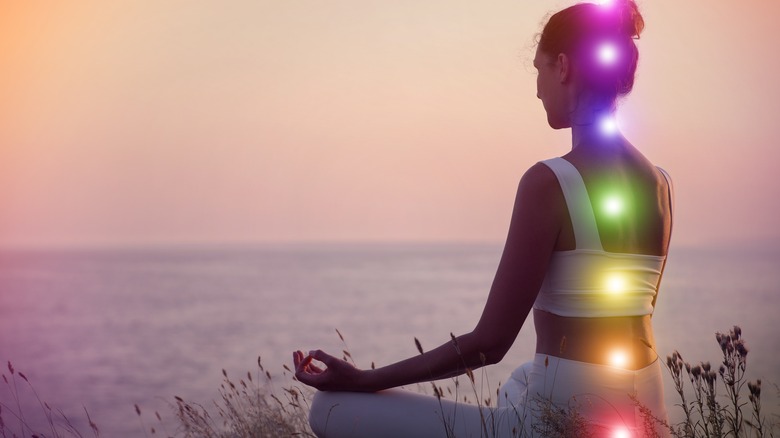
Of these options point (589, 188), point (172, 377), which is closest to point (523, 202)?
point (589, 188)

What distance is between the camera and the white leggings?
9.00ft

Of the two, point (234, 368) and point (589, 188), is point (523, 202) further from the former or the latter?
point (234, 368)

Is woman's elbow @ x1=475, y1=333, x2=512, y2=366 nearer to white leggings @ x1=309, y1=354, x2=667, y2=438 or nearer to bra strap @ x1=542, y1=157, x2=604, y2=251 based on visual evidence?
white leggings @ x1=309, y1=354, x2=667, y2=438

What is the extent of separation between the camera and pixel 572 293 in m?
2.72

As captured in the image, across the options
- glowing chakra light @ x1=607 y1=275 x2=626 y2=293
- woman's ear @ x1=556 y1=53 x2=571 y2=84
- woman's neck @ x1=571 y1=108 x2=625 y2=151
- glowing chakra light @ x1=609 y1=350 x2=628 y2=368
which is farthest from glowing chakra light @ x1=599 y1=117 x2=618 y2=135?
glowing chakra light @ x1=609 y1=350 x2=628 y2=368

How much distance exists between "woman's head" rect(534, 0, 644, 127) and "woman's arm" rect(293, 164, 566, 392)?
0.43 metres

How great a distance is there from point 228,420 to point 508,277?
10.8 ft

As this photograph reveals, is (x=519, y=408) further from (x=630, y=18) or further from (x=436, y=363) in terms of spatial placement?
(x=630, y=18)

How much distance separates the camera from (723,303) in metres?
59.4

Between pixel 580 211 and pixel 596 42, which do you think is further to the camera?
pixel 596 42

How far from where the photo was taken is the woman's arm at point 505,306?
2697mm

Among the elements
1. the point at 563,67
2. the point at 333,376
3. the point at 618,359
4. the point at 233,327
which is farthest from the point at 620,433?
the point at 233,327

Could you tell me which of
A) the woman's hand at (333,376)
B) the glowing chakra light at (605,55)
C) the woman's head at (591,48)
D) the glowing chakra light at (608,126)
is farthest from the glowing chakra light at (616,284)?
the woman's hand at (333,376)

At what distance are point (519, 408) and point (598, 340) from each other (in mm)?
370
